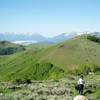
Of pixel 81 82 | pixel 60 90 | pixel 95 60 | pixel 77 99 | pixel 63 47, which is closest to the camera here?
pixel 77 99

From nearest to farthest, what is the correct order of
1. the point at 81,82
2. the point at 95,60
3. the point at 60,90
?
the point at 81,82, the point at 60,90, the point at 95,60

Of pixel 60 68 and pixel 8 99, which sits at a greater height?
pixel 8 99

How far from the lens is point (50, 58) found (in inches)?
5748

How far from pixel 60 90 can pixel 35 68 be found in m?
117

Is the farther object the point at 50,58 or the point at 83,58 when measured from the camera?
the point at 50,58

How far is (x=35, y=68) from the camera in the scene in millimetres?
144000

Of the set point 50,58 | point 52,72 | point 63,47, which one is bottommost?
point 52,72

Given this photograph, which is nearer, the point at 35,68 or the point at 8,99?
the point at 8,99

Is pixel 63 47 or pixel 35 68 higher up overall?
pixel 63 47

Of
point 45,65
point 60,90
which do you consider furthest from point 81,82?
point 45,65

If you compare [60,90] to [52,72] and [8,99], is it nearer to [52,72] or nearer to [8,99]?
[8,99]

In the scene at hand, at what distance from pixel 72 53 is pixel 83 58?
48.0 ft

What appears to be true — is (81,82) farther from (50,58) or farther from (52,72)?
(50,58)

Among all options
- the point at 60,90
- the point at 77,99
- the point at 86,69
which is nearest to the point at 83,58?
the point at 86,69
